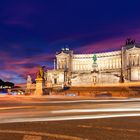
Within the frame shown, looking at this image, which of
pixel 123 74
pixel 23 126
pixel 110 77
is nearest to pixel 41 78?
pixel 23 126

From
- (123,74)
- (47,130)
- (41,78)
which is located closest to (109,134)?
(47,130)

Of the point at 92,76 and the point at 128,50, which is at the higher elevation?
the point at 128,50

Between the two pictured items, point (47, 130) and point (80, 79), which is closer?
point (47, 130)

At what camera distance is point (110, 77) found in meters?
179

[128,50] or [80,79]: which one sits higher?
[128,50]

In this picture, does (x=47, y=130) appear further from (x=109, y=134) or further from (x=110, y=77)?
(x=110, y=77)

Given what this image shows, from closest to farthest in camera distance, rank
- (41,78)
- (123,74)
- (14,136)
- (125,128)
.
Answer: (14,136), (125,128), (41,78), (123,74)

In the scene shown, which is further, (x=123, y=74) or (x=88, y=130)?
(x=123, y=74)

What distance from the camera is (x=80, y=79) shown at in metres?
189

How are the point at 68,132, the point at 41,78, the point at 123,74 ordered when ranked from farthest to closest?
the point at 123,74
the point at 41,78
the point at 68,132

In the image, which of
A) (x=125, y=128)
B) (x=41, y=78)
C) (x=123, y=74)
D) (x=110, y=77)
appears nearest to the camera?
(x=125, y=128)

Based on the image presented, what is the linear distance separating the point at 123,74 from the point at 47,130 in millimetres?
180864

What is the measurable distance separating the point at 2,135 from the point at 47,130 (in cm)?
173

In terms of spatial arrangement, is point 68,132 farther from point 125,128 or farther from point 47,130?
point 125,128
